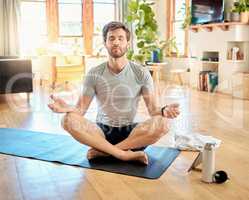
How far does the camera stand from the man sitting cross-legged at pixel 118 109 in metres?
2.49

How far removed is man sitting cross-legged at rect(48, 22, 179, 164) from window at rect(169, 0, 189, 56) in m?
5.12

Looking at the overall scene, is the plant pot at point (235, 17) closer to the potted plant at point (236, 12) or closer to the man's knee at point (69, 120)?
the potted plant at point (236, 12)

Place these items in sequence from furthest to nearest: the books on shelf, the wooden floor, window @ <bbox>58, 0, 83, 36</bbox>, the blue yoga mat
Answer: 1. window @ <bbox>58, 0, 83, 36</bbox>
2. the books on shelf
3. the blue yoga mat
4. the wooden floor

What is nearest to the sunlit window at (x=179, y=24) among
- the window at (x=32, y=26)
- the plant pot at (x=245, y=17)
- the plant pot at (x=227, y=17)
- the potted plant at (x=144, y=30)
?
the potted plant at (x=144, y=30)

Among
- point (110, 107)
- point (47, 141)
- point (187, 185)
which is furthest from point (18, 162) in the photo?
point (187, 185)

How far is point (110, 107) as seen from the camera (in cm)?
264

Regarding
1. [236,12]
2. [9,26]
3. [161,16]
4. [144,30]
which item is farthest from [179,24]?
[9,26]

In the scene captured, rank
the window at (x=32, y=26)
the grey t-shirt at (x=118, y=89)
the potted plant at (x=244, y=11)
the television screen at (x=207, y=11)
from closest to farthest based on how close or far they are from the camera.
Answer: the grey t-shirt at (x=118, y=89) < the potted plant at (x=244, y=11) < the television screen at (x=207, y=11) < the window at (x=32, y=26)

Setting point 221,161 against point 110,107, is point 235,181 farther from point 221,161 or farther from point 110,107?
point 110,107

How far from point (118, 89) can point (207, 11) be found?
14.4ft

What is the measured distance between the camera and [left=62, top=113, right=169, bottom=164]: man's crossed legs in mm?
2451

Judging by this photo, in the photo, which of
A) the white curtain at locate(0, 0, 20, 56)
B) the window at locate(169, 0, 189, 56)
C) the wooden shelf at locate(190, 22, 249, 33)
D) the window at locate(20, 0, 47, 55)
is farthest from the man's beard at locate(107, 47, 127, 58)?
the window at locate(20, 0, 47, 55)

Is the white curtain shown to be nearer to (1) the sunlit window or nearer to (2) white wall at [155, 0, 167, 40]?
(2) white wall at [155, 0, 167, 40]

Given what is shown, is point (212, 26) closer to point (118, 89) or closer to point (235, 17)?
point (235, 17)
